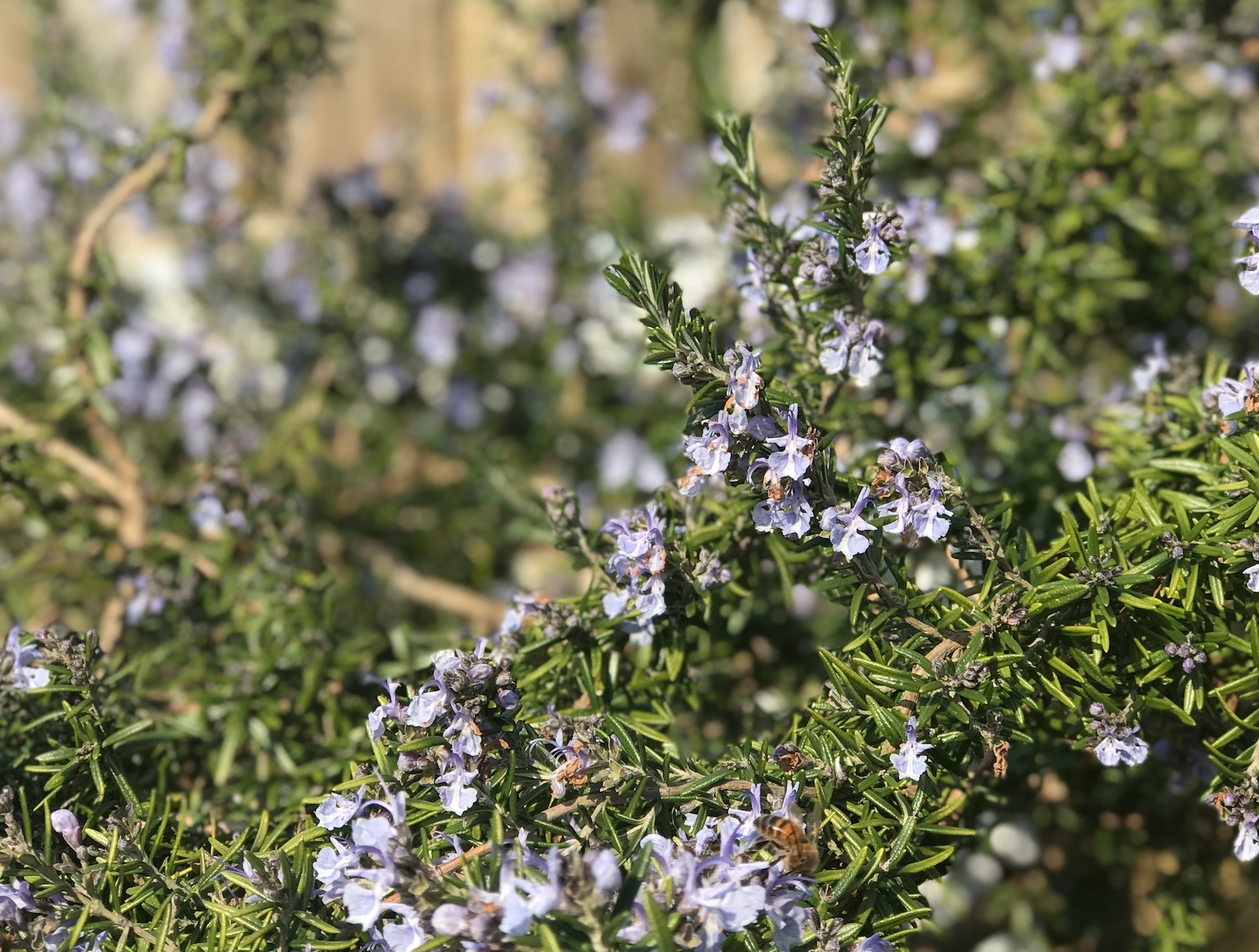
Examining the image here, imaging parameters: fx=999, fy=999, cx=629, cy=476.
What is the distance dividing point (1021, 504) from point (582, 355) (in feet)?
4.44

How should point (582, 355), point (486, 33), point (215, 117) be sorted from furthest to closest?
point (486, 33) < point (582, 355) < point (215, 117)

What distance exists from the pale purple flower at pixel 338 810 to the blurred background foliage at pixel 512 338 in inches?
17.0

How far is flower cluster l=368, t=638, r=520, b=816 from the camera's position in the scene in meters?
1.07

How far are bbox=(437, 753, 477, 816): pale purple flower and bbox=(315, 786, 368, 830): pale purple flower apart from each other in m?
0.09

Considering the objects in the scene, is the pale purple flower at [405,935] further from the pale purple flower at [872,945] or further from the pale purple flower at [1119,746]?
the pale purple flower at [1119,746]

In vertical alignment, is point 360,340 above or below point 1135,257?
above

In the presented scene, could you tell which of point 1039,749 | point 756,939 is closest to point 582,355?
point 1039,749

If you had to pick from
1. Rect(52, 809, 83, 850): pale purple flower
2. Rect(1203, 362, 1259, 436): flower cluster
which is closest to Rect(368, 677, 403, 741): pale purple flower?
Rect(52, 809, 83, 850): pale purple flower

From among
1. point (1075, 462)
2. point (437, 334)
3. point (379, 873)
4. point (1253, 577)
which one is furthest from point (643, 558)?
point (437, 334)

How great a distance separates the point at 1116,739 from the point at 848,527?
16.4 inches

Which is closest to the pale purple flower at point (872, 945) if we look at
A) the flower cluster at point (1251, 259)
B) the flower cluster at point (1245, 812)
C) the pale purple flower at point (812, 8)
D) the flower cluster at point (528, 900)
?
the flower cluster at point (528, 900)

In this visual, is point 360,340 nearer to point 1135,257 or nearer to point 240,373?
point 240,373

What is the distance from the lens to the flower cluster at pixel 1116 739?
3.79 ft

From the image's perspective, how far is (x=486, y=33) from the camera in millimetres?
3982
